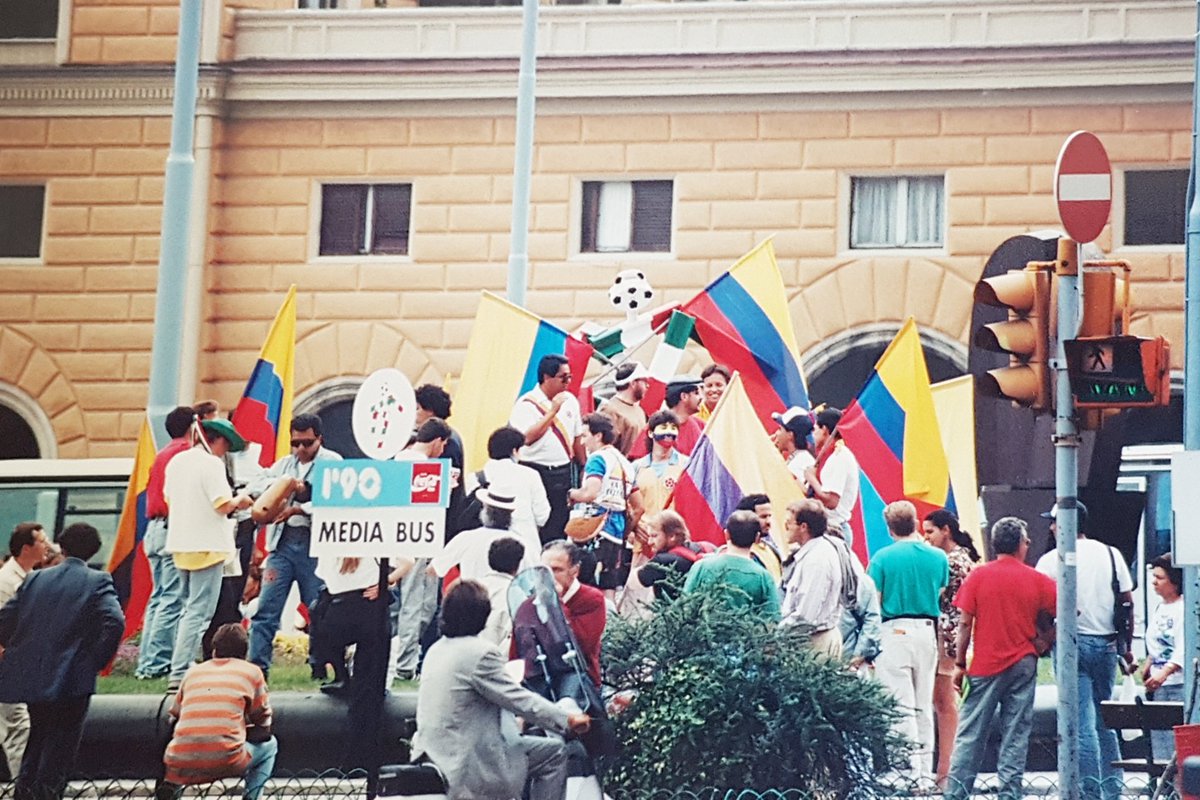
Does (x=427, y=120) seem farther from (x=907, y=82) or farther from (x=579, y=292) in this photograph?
(x=907, y=82)

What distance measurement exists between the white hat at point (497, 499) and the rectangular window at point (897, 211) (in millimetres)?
A: 9494

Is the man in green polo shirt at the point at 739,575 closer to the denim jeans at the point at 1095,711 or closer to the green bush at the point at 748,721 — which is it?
the green bush at the point at 748,721

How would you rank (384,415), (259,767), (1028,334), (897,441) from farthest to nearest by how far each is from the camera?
(897,441), (384,415), (259,767), (1028,334)

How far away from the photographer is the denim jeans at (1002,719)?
10.5 m

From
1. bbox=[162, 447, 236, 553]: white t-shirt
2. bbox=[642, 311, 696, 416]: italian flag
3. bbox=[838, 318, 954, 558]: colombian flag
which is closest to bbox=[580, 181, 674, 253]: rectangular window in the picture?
bbox=[642, 311, 696, 416]: italian flag

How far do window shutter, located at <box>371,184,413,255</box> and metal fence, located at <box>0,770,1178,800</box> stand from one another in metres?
9.62

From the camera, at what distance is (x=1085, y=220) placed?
927cm

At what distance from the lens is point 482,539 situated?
11.2m

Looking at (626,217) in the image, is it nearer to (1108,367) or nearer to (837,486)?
(837,486)

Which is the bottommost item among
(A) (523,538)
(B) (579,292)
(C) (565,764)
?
(C) (565,764)

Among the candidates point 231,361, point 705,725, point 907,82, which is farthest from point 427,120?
point 705,725

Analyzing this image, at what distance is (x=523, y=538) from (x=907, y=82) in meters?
9.77

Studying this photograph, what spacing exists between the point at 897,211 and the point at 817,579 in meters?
9.94

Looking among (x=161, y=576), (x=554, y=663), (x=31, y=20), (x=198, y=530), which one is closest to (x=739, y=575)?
(x=554, y=663)
